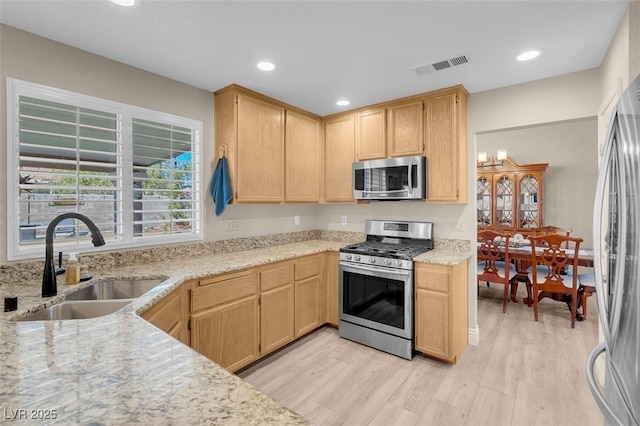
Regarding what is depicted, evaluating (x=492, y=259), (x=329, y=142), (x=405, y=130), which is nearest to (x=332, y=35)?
(x=405, y=130)

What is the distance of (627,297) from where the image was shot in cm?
106

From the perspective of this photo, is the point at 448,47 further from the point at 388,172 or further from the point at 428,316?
Answer: the point at 428,316

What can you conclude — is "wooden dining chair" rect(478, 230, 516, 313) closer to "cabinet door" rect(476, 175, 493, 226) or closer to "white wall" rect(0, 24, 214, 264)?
"cabinet door" rect(476, 175, 493, 226)

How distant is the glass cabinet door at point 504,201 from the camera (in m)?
6.24

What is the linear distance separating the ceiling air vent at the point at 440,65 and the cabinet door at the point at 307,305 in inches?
86.7

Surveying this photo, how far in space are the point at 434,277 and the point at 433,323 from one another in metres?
0.41

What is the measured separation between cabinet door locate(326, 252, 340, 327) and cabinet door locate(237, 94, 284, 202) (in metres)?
0.88

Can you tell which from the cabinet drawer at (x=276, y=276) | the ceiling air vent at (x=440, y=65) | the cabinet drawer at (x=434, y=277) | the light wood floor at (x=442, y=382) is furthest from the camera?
the cabinet drawer at (x=276, y=276)

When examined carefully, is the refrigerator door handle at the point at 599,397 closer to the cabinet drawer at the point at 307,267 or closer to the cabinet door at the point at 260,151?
the cabinet drawer at the point at 307,267

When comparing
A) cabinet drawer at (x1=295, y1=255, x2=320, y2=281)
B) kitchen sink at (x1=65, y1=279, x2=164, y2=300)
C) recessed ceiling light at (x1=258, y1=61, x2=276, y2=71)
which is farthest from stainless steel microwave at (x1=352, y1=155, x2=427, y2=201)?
kitchen sink at (x1=65, y1=279, x2=164, y2=300)

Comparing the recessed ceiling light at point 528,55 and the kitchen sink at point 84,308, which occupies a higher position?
the recessed ceiling light at point 528,55

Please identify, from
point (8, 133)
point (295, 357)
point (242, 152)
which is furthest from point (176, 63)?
point (295, 357)

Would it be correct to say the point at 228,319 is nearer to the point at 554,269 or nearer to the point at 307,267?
the point at 307,267

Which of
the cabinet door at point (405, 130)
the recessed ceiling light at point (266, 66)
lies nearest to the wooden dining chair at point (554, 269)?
the cabinet door at point (405, 130)
